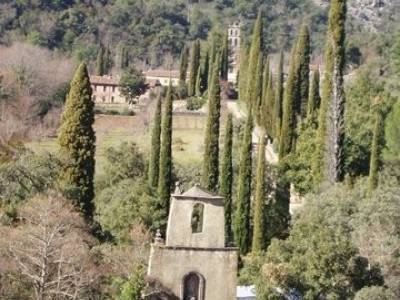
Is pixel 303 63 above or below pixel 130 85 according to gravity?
above

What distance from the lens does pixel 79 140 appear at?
26.4 metres

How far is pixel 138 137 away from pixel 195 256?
2750 cm

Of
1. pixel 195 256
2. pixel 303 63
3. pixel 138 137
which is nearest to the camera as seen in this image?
pixel 195 256

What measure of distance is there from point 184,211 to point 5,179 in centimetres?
660

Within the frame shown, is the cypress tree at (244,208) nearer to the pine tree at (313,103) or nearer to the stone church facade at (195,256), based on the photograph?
the pine tree at (313,103)

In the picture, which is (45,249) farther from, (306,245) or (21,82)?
(21,82)

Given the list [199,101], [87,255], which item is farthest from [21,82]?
[87,255]

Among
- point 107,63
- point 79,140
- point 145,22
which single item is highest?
point 145,22

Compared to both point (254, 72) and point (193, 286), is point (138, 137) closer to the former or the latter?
point (254, 72)

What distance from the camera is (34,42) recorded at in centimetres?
7444

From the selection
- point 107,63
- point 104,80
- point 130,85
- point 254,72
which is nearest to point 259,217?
point 254,72

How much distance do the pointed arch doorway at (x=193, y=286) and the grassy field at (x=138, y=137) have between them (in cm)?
1610

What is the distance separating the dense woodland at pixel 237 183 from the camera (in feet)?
70.6

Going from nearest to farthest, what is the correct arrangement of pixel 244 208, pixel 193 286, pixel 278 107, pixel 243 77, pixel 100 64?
pixel 193 286 → pixel 244 208 → pixel 278 107 → pixel 243 77 → pixel 100 64
